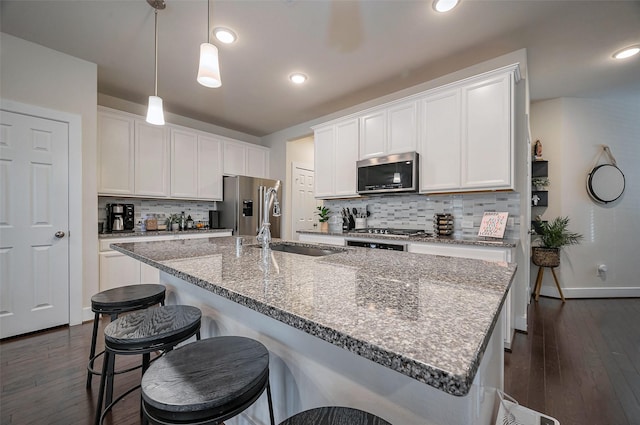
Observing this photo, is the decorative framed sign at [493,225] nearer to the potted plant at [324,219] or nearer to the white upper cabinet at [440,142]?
the white upper cabinet at [440,142]

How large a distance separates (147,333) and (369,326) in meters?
1.01

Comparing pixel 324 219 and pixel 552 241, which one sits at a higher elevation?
pixel 324 219

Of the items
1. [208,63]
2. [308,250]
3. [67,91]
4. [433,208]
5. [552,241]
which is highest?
[67,91]

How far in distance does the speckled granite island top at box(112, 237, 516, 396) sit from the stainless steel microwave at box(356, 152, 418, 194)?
5.82ft

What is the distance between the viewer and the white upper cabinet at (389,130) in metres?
2.99

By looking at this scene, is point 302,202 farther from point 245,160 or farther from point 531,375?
point 531,375

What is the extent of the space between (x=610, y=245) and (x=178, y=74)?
5.96 metres

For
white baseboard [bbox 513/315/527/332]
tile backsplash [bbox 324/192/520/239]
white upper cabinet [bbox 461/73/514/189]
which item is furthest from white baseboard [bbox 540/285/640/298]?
white upper cabinet [bbox 461/73/514/189]

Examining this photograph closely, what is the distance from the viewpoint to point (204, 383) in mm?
776

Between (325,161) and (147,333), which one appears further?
(325,161)

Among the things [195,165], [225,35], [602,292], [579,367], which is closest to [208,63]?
[225,35]

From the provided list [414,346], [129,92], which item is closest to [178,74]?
[129,92]

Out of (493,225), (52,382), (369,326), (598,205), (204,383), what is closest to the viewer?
(369,326)

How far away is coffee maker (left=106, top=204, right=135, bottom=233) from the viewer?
133 inches
